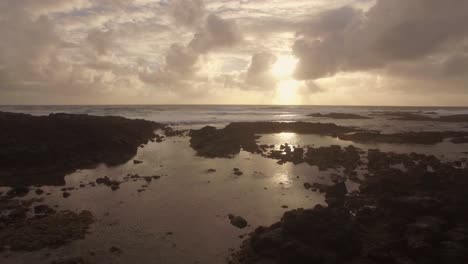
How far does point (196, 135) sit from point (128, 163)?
19.2 metres

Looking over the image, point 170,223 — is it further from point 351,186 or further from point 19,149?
point 19,149

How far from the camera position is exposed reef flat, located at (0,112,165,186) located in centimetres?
2847

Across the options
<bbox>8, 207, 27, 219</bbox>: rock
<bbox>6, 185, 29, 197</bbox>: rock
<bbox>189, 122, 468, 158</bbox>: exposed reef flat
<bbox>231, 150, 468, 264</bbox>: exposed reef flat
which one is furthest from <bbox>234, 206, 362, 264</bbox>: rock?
<bbox>189, 122, 468, 158</bbox>: exposed reef flat

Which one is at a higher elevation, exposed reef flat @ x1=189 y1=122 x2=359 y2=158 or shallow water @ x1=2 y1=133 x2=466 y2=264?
exposed reef flat @ x1=189 y1=122 x2=359 y2=158

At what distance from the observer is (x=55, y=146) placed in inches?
1346

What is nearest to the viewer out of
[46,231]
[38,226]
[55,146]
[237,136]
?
[46,231]

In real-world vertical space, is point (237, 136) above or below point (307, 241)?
above

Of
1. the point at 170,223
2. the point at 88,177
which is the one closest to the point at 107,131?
the point at 88,177

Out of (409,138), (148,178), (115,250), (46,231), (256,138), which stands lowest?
(115,250)

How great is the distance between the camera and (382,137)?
50.1 m

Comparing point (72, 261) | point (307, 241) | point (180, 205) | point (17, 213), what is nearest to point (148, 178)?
point (180, 205)

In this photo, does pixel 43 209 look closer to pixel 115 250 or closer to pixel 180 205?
pixel 115 250

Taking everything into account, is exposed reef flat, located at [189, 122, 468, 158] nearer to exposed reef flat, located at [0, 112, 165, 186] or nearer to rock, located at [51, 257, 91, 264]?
exposed reef flat, located at [0, 112, 165, 186]

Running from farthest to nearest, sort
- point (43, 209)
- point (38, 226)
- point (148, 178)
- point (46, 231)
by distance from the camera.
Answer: point (148, 178), point (43, 209), point (38, 226), point (46, 231)
